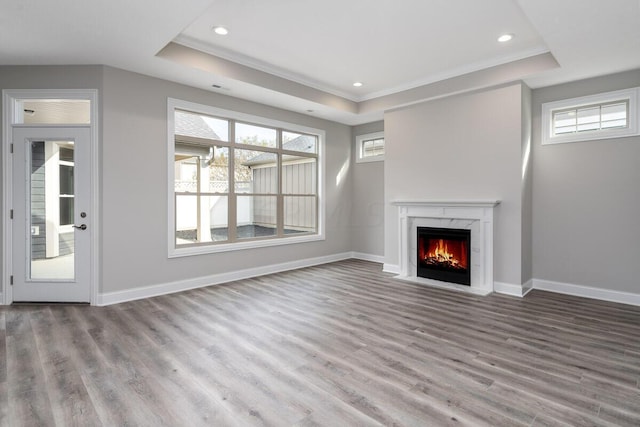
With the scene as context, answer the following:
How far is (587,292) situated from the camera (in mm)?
4402

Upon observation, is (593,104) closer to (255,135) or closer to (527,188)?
(527,188)

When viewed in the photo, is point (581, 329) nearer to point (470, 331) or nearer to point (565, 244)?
point (470, 331)

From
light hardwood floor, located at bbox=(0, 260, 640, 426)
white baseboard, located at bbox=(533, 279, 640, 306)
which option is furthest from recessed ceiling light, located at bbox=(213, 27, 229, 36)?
white baseboard, located at bbox=(533, 279, 640, 306)

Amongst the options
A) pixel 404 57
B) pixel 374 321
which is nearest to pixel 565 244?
pixel 374 321

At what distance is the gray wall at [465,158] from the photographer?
4.51 m

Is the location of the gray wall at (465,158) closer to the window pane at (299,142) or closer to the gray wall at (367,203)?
the gray wall at (367,203)

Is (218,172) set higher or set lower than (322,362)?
higher

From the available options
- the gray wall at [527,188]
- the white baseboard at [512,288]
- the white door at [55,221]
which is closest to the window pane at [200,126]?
the white door at [55,221]

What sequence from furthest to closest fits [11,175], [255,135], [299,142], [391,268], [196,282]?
[299,142] → [391,268] → [255,135] → [196,282] → [11,175]

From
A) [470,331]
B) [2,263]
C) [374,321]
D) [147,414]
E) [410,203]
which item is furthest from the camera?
[410,203]

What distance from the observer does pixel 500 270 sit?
4.63 meters

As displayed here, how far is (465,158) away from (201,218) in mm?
3983

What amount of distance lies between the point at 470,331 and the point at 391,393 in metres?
1.44

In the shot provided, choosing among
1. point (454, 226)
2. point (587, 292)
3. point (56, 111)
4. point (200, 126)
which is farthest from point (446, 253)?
point (56, 111)
